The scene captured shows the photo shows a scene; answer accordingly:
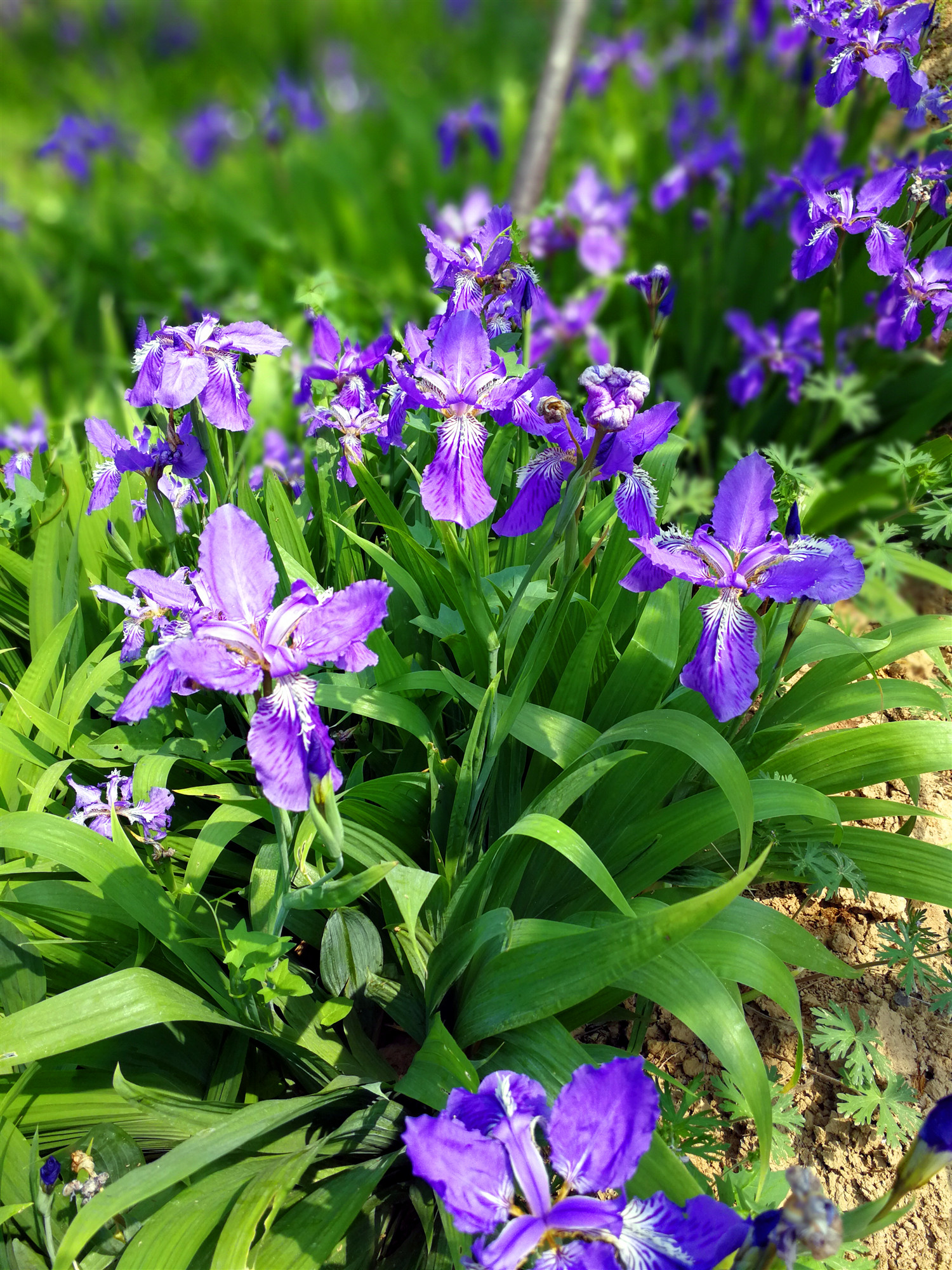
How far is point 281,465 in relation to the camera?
6.51 feet

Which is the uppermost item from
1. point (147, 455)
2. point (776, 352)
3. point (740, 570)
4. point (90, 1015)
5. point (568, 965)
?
point (776, 352)

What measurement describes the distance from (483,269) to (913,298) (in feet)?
4.17

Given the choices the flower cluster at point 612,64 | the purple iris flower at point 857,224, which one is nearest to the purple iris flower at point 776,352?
the purple iris flower at point 857,224

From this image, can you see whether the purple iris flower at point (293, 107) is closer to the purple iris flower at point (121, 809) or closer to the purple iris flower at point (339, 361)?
the purple iris flower at point (339, 361)

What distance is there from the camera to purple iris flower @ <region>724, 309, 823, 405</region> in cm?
270

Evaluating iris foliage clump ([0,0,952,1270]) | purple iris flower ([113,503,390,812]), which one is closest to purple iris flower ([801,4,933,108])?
iris foliage clump ([0,0,952,1270])

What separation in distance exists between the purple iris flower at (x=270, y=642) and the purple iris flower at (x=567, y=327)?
1.17 meters

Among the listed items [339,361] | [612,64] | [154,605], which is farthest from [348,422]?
[612,64]

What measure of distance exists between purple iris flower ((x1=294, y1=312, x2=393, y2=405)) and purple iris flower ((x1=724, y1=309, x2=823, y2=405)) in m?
1.34

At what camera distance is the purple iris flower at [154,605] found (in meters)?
1.22

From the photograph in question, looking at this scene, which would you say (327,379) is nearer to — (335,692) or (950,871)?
(335,692)

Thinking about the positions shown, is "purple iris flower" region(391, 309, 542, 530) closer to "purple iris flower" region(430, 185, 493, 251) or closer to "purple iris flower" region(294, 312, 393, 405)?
"purple iris flower" region(294, 312, 393, 405)

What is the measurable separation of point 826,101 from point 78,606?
270cm

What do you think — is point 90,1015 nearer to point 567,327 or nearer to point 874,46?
point 567,327
